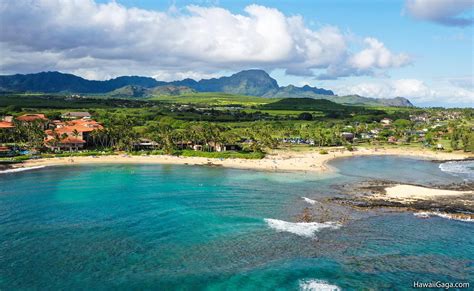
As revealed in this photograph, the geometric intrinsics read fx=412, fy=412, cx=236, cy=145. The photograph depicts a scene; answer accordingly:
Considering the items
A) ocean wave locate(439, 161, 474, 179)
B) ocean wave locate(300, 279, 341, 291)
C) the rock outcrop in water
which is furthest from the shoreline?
ocean wave locate(300, 279, 341, 291)

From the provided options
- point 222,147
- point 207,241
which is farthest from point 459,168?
point 207,241

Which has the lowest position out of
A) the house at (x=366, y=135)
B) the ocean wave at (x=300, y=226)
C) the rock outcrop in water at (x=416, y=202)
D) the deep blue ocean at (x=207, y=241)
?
the deep blue ocean at (x=207, y=241)

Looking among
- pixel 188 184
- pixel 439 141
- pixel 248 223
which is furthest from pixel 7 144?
pixel 439 141

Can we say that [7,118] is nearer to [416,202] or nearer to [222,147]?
[222,147]

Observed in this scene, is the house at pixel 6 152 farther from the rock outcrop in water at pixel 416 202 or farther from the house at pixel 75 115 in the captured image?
the rock outcrop in water at pixel 416 202

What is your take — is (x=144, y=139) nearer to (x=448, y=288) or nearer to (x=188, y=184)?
(x=188, y=184)

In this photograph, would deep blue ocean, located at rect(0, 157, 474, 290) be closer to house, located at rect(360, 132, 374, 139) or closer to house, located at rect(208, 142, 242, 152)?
house, located at rect(208, 142, 242, 152)

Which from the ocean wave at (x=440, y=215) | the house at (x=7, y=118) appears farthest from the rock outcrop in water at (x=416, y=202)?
the house at (x=7, y=118)
